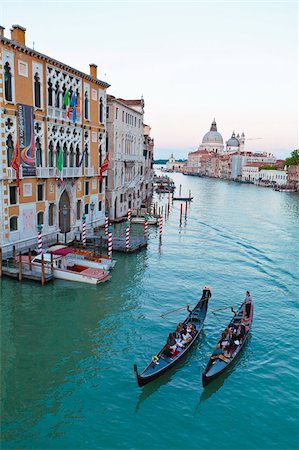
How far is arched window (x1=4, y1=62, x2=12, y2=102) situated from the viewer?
20.1 metres

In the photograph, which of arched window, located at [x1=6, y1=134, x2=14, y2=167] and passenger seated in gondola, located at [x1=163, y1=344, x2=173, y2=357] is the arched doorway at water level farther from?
passenger seated in gondola, located at [x1=163, y1=344, x2=173, y2=357]

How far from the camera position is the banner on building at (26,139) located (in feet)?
69.6

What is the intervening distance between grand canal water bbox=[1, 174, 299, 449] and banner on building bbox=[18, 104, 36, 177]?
6.29m

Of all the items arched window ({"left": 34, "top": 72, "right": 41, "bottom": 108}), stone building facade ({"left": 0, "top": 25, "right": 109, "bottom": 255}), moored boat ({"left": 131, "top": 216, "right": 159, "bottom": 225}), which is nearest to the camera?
stone building facade ({"left": 0, "top": 25, "right": 109, "bottom": 255})

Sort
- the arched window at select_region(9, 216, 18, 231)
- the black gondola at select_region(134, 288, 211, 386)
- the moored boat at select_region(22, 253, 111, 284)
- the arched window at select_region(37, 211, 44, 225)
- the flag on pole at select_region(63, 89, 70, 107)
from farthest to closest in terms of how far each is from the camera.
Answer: the flag on pole at select_region(63, 89, 70, 107) → the arched window at select_region(37, 211, 44, 225) → the arched window at select_region(9, 216, 18, 231) → the moored boat at select_region(22, 253, 111, 284) → the black gondola at select_region(134, 288, 211, 386)

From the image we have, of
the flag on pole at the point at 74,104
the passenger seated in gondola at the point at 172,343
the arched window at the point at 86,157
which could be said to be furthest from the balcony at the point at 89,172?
the passenger seated in gondola at the point at 172,343

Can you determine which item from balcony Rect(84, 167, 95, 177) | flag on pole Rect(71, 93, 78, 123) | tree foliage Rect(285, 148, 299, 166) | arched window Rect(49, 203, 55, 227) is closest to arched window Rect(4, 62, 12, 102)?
flag on pole Rect(71, 93, 78, 123)

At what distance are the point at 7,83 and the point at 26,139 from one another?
2.88 meters

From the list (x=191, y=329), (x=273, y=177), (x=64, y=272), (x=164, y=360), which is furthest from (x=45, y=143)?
(x=273, y=177)

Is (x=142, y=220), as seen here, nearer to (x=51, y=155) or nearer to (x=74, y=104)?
(x=74, y=104)

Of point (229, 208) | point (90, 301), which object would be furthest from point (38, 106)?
point (229, 208)

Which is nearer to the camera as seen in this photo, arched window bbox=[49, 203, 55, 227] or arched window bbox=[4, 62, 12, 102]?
arched window bbox=[4, 62, 12, 102]

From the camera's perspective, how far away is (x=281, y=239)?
34.8 meters

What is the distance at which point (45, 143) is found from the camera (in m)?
23.8
